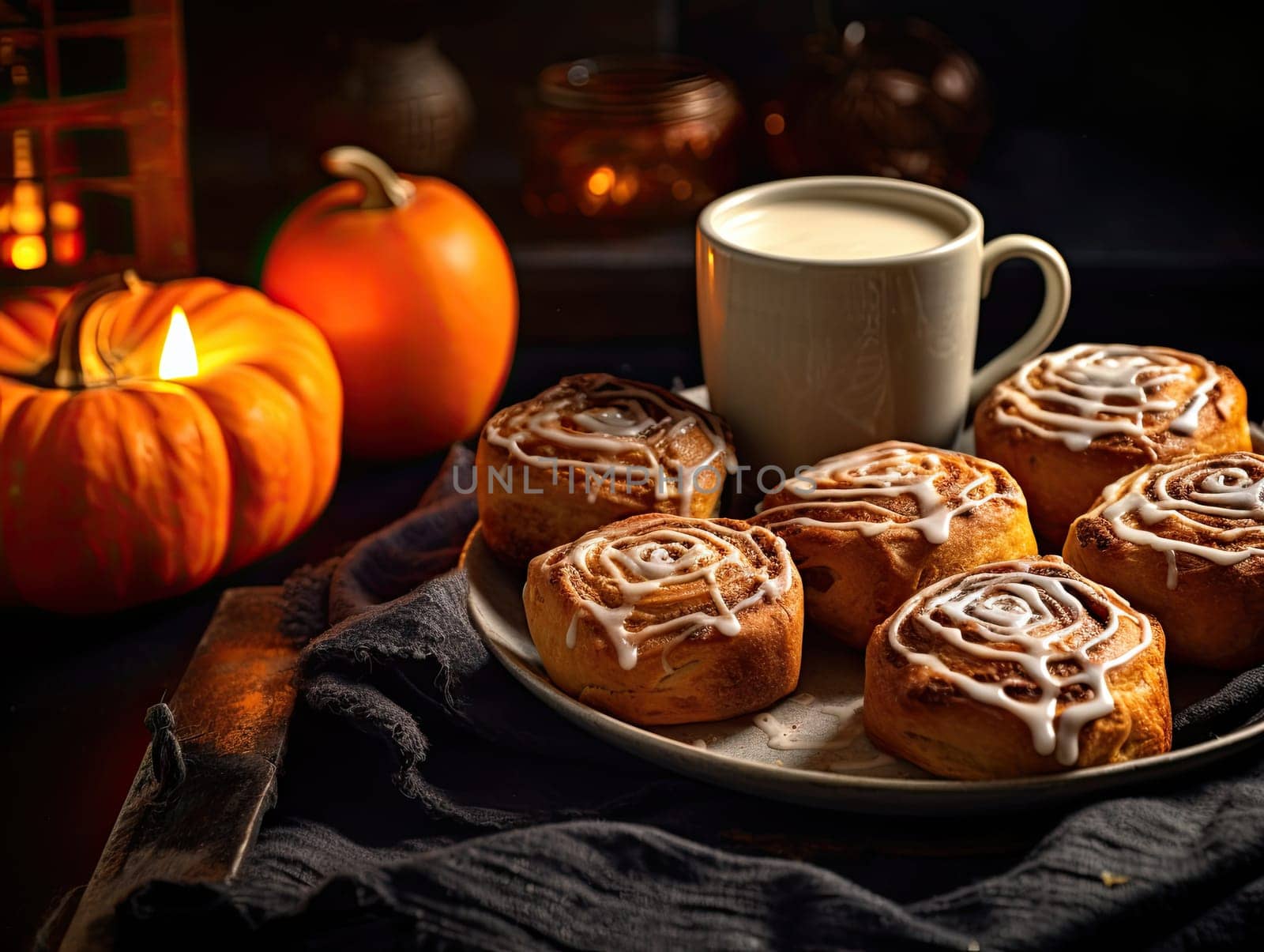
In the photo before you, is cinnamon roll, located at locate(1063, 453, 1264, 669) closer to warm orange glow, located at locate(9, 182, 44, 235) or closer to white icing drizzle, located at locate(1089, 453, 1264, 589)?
white icing drizzle, located at locate(1089, 453, 1264, 589)

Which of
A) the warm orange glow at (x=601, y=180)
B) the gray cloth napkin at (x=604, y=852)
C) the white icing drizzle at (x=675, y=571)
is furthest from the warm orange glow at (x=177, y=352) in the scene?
the warm orange glow at (x=601, y=180)

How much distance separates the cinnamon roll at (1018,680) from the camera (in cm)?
102

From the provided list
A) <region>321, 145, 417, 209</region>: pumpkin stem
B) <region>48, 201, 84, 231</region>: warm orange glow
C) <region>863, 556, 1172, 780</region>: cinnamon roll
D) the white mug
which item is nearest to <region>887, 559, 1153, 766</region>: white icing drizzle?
<region>863, 556, 1172, 780</region>: cinnamon roll

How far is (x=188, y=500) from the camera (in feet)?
5.17

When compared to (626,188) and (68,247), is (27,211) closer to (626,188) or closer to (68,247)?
(68,247)

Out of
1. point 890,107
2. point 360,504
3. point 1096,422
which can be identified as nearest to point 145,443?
point 360,504

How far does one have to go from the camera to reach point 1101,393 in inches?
57.4

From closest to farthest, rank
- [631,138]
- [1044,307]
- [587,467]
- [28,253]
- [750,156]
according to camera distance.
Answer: [587,467] < [1044,307] < [28,253] < [631,138] < [750,156]

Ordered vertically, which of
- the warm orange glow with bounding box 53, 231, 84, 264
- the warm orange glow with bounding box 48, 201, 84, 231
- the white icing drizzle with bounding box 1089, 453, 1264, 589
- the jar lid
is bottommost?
the white icing drizzle with bounding box 1089, 453, 1264, 589

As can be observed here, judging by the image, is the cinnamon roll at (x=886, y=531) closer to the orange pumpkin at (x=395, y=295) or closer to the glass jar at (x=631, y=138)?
the orange pumpkin at (x=395, y=295)

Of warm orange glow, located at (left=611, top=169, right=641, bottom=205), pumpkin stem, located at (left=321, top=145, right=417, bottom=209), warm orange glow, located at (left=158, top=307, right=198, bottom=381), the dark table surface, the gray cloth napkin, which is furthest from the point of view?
warm orange glow, located at (left=611, top=169, right=641, bottom=205)

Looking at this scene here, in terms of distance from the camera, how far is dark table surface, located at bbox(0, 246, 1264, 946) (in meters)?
1.26

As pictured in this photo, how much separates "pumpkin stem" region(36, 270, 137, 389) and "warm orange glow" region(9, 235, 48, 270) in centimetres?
50

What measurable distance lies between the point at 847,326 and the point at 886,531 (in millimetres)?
301
